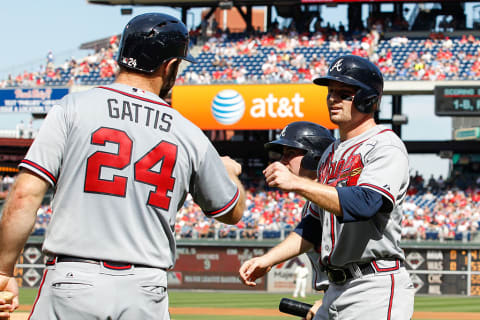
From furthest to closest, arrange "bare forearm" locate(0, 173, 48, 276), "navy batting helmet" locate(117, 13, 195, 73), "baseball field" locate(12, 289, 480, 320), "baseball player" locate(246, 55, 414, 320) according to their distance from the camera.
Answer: "baseball field" locate(12, 289, 480, 320)
"baseball player" locate(246, 55, 414, 320)
"navy batting helmet" locate(117, 13, 195, 73)
"bare forearm" locate(0, 173, 48, 276)

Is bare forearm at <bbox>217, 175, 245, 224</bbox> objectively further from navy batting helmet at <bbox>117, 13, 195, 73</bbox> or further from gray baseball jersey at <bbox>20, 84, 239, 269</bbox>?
navy batting helmet at <bbox>117, 13, 195, 73</bbox>

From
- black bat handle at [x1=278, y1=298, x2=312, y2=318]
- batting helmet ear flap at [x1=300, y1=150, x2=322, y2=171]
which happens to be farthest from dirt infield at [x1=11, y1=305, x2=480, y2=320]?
black bat handle at [x1=278, y1=298, x2=312, y2=318]

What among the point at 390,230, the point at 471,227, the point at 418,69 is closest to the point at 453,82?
the point at 418,69

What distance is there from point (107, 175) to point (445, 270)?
21708mm

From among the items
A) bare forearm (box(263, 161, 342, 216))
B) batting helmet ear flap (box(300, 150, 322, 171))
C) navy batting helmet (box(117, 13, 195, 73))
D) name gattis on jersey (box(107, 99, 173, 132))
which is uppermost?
navy batting helmet (box(117, 13, 195, 73))

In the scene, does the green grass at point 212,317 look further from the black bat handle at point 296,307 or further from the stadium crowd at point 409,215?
the black bat handle at point 296,307

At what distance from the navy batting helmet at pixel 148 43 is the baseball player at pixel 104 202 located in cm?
13

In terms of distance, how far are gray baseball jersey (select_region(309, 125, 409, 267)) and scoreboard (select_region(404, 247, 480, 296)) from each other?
64.6ft

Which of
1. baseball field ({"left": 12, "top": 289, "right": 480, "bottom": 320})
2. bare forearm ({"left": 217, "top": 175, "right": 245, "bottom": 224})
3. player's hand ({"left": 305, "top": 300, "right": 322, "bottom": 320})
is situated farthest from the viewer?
baseball field ({"left": 12, "top": 289, "right": 480, "bottom": 320})

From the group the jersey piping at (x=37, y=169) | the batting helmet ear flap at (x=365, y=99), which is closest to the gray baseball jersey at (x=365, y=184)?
the batting helmet ear flap at (x=365, y=99)

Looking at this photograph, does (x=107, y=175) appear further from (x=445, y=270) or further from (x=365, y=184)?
(x=445, y=270)

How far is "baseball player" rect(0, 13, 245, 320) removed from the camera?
9.53ft

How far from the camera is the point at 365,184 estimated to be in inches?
150

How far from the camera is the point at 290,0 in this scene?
32.4m
